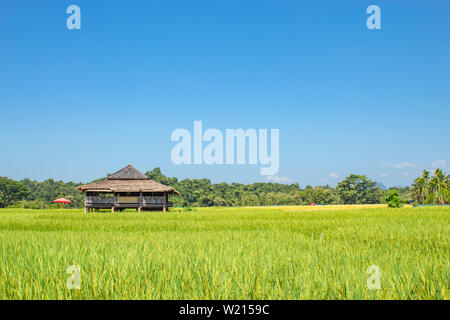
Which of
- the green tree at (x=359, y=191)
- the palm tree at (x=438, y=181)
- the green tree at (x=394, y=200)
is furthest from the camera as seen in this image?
the green tree at (x=359, y=191)

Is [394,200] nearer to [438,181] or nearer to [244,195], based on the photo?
[438,181]

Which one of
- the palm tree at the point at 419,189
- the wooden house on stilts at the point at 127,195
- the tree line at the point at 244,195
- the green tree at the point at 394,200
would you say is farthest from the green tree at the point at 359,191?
the wooden house on stilts at the point at 127,195

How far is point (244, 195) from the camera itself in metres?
65.2

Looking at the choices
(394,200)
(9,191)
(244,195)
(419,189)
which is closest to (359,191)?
(419,189)

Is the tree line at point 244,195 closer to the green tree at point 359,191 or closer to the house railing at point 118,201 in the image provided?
the green tree at point 359,191

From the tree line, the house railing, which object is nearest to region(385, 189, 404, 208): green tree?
the tree line

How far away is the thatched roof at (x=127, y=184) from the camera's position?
2619 cm

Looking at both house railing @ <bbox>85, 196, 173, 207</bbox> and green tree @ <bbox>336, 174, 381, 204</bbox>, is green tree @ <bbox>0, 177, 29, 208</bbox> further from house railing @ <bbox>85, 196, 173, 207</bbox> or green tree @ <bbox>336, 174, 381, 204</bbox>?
green tree @ <bbox>336, 174, 381, 204</bbox>

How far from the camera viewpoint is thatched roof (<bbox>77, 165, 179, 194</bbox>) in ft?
85.9

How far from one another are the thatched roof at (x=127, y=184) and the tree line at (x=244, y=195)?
2188 cm

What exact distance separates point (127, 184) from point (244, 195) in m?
39.9

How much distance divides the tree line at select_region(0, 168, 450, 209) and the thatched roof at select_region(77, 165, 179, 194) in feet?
71.8

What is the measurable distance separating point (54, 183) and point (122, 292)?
272 ft
